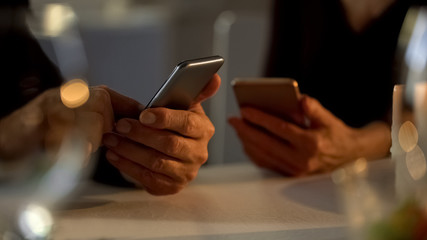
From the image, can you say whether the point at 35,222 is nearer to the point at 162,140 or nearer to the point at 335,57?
the point at 162,140

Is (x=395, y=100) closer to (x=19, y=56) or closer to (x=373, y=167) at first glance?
(x=373, y=167)

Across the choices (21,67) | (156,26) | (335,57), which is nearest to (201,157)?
(21,67)

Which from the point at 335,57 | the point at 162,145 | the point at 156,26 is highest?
the point at 162,145

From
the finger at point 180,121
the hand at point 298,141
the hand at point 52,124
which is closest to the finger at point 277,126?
the hand at point 298,141

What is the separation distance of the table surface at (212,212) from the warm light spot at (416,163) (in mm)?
82

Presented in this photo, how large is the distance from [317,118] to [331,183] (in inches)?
4.0

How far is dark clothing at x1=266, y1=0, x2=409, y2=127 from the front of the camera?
3.39 ft

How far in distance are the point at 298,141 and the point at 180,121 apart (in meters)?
0.23

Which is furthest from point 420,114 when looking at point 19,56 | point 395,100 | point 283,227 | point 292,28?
point 292,28

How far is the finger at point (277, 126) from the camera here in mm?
642

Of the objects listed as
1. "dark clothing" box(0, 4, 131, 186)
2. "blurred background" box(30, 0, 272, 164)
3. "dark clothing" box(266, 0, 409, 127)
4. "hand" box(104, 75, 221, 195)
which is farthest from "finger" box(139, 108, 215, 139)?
"blurred background" box(30, 0, 272, 164)

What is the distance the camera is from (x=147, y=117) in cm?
45

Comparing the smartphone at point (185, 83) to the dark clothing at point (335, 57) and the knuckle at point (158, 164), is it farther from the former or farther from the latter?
the dark clothing at point (335, 57)

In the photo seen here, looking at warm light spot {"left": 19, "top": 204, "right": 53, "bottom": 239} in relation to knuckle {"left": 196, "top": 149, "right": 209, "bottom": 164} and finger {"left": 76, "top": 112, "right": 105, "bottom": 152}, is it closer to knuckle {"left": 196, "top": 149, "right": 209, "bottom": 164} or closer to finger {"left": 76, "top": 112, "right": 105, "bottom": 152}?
finger {"left": 76, "top": 112, "right": 105, "bottom": 152}
